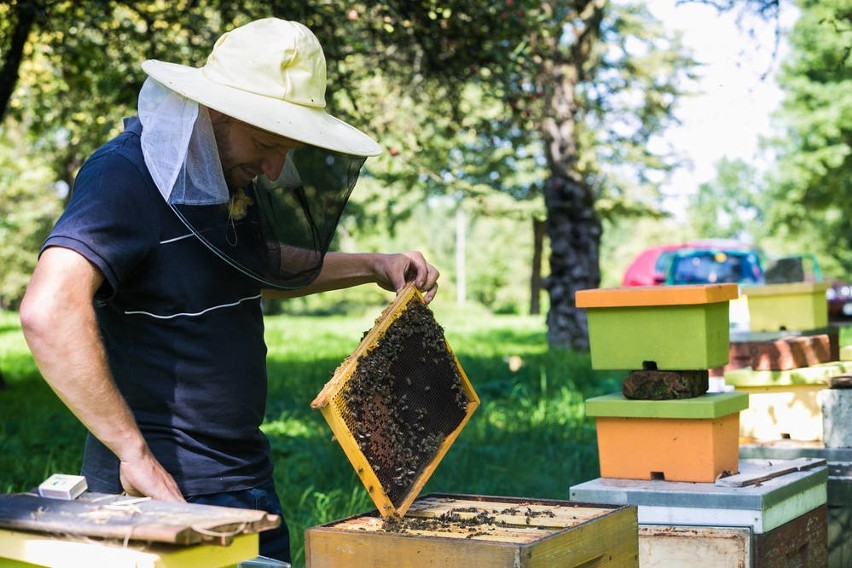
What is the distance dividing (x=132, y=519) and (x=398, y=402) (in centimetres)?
84

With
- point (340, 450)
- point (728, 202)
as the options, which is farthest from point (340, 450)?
point (728, 202)

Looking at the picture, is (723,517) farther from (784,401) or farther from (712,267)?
(712,267)

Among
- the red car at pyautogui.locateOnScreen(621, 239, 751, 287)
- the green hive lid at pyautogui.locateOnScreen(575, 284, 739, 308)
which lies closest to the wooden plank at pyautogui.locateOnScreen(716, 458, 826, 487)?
the green hive lid at pyautogui.locateOnScreen(575, 284, 739, 308)

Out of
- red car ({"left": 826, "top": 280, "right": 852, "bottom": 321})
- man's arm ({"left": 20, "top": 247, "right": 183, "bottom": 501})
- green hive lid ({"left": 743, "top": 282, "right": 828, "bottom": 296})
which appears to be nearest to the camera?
man's arm ({"left": 20, "top": 247, "right": 183, "bottom": 501})

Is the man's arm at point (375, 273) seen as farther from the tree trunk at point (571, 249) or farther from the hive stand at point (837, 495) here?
the tree trunk at point (571, 249)

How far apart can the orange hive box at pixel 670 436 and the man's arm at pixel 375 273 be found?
68 centimetres

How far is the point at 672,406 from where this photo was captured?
2676 mm

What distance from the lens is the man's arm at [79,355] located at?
1788mm

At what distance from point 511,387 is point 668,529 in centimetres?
495

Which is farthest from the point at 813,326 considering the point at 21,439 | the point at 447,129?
the point at 21,439

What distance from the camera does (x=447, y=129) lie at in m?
6.27

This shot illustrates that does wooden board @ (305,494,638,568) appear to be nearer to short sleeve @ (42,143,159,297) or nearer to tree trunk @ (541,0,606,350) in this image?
short sleeve @ (42,143,159,297)

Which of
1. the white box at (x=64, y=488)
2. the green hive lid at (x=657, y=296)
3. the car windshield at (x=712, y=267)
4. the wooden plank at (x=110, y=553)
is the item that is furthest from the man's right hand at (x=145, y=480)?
the car windshield at (x=712, y=267)

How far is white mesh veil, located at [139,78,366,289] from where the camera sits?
6.54 feet
